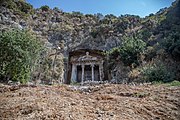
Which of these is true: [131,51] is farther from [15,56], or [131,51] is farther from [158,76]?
[15,56]

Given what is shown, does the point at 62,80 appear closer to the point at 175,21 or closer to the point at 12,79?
the point at 12,79

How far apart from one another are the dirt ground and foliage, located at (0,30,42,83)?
3523 mm

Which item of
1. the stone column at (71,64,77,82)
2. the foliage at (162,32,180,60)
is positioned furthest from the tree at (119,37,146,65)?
the stone column at (71,64,77,82)

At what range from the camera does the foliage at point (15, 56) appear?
45.6ft

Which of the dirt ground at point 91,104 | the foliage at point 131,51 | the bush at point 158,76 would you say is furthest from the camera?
the foliage at point 131,51

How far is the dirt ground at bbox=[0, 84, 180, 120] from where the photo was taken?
7.55 m

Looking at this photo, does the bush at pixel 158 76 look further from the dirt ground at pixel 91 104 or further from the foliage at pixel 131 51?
the foliage at pixel 131 51

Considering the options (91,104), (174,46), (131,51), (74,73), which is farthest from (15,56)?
(74,73)

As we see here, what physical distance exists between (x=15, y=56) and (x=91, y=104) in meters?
6.94

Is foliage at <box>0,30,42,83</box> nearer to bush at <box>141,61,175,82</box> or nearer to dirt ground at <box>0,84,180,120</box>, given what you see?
dirt ground at <box>0,84,180,120</box>

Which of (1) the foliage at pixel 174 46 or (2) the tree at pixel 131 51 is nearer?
(1) the foliage at pixel 174 46

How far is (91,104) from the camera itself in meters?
8.49

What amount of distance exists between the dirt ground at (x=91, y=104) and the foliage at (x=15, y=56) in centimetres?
352

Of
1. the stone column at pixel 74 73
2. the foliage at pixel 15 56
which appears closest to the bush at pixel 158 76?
the foliage at pixel 15 56
